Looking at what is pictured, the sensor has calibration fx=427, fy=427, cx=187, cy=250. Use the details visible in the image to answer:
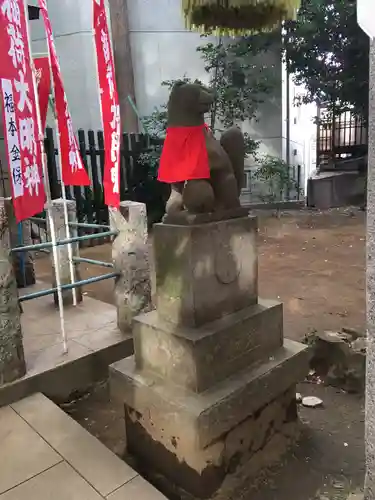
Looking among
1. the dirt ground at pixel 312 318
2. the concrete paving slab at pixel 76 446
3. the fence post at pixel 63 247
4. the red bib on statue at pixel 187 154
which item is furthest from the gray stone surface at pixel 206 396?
the fence post at pixel 63 247

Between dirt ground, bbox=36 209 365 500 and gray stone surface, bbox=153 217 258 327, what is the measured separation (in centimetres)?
102

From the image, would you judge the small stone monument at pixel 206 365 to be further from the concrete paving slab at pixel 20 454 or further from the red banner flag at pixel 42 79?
the red banner flag at pixel 42 79

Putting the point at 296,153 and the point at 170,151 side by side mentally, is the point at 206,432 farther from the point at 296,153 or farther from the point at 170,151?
the point at 296,153

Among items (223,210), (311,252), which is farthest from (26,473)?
(311,252)

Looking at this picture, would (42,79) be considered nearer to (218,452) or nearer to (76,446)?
(76,446)

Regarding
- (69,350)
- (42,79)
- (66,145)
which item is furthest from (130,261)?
(42,79)

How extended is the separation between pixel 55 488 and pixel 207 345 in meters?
1.01

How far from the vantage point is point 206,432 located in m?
2.10

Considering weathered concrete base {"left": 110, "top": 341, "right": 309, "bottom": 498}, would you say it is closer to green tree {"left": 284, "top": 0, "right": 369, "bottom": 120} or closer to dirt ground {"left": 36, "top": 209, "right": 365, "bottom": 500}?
dirt ground {"left": 36, "top": 209, "right": 365, "bottom": 500}

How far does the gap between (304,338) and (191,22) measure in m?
2.72

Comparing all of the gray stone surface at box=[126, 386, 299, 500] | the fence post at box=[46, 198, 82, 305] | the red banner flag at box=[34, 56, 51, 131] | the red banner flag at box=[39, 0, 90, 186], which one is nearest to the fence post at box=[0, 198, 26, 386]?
the gray stone surface at box=[126, 386, 299, 500]

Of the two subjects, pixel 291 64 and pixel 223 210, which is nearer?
pixel 223 210

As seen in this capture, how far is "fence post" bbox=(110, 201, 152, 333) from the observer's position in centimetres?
359

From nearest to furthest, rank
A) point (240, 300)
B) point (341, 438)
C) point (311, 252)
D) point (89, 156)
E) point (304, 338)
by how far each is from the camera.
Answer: point (240, 300)
point (341, 438)
point (304, 338)
point (311, 252)
point (89, 156)
